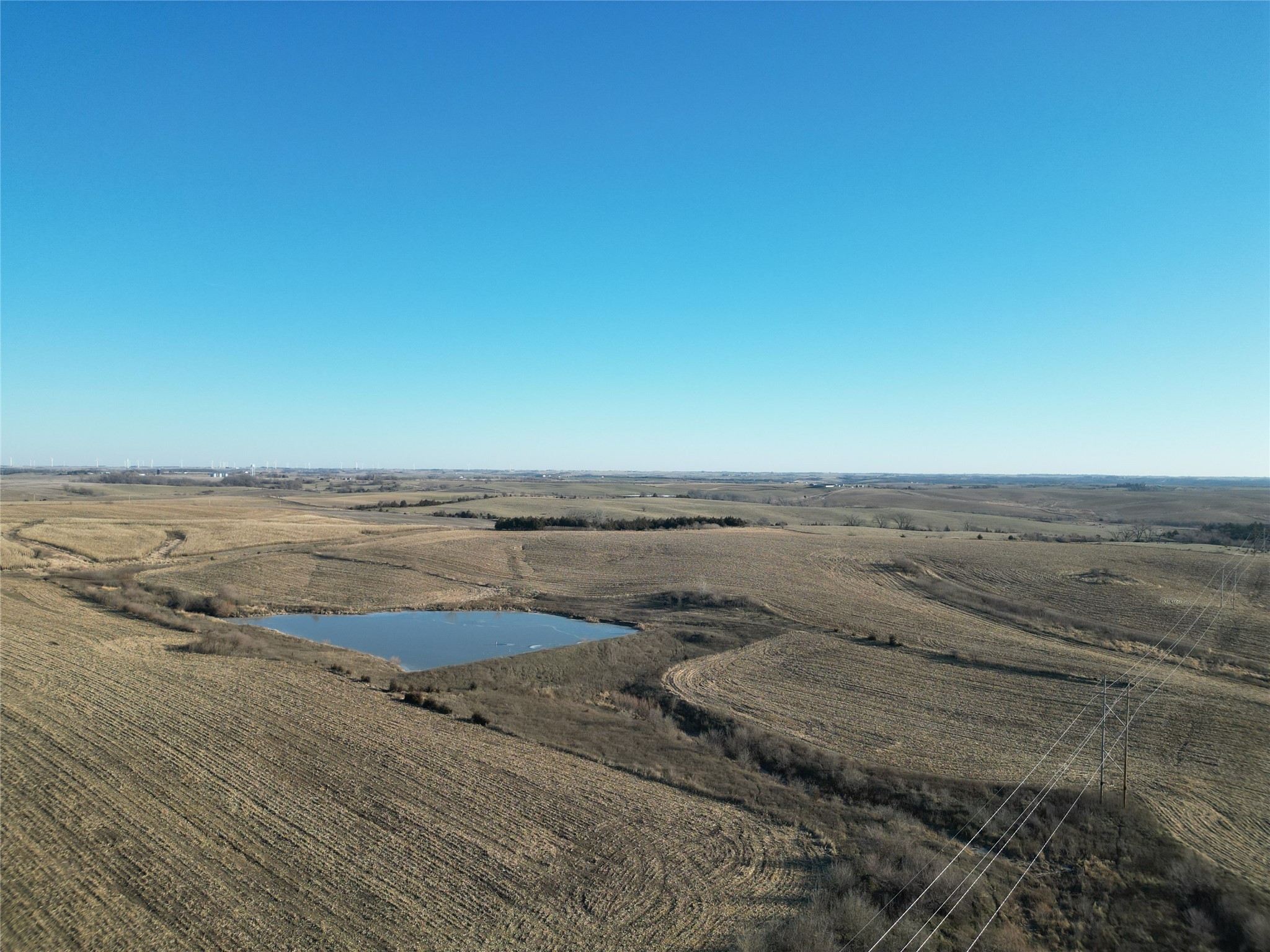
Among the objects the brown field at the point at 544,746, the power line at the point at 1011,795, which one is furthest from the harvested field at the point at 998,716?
the power line at the point at 1011,795

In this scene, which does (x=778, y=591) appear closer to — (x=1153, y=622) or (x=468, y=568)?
(x=1153, y=622)

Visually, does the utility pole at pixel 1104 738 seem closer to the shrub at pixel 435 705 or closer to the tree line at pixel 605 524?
the shrub at pixel 435 705

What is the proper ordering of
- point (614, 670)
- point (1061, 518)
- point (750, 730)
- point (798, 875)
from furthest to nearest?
point (1061, 518) → point (614, 670) → point (750, 730) → point (798, 875)

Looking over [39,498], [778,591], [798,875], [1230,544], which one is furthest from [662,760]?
[39,498]

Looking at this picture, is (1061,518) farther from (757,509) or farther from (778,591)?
(778,591)

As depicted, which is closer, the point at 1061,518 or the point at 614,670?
the point at 614,670

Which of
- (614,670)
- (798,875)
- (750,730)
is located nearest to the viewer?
(798,875)
